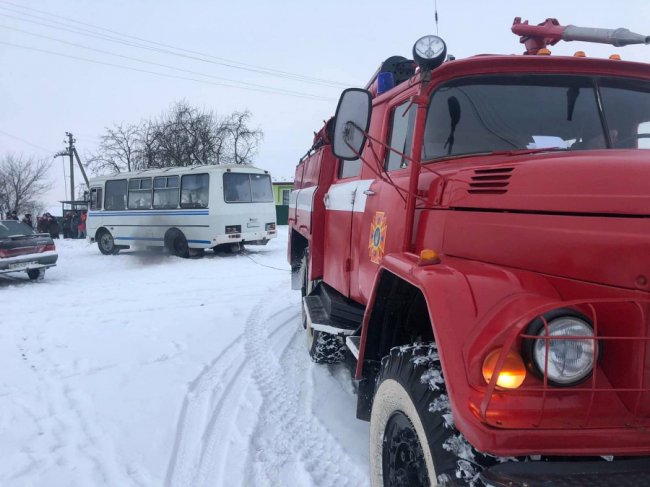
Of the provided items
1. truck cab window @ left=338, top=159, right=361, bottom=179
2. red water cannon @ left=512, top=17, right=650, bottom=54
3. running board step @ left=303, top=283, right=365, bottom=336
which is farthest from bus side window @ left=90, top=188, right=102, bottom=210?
red water cannon @ left=512, top=17, right=650, bottom=54

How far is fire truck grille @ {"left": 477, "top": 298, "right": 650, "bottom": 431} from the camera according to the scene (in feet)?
5.07

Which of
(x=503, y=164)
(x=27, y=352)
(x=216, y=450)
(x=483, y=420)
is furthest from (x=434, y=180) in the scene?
(x=27, y=352)

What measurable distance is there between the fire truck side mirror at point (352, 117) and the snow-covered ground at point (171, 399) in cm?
203

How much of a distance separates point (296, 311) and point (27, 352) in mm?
3630

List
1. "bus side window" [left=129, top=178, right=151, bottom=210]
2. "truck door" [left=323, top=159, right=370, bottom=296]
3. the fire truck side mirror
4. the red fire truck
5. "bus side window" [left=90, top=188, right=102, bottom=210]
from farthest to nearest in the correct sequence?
1. "bus side window" [left=90, top=188, right=102, bottom=210]
2. "bus side window" [left=129, top=178, right=151, bottom=210]
3. "truck door" [left=323, top=159, right=370, bottom=296]
4. the fire truck side mirror
5. the red fire truck

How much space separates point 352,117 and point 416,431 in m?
1.75

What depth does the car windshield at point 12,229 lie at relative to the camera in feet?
36.5

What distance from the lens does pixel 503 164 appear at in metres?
2.21

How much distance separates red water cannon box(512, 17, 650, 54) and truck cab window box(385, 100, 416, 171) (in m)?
1.09

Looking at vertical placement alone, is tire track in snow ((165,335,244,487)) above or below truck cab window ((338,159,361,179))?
below

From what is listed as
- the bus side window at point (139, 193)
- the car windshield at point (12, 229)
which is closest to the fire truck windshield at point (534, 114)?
the car windshield at point (12, 229)

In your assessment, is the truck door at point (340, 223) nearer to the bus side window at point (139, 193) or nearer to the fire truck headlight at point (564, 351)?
the fire truck headlight at point (564, 351)

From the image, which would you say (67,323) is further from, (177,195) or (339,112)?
(177,195)

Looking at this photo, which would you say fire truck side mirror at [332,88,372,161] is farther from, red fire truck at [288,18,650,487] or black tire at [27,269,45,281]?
black tire at [27,269,45,281]
